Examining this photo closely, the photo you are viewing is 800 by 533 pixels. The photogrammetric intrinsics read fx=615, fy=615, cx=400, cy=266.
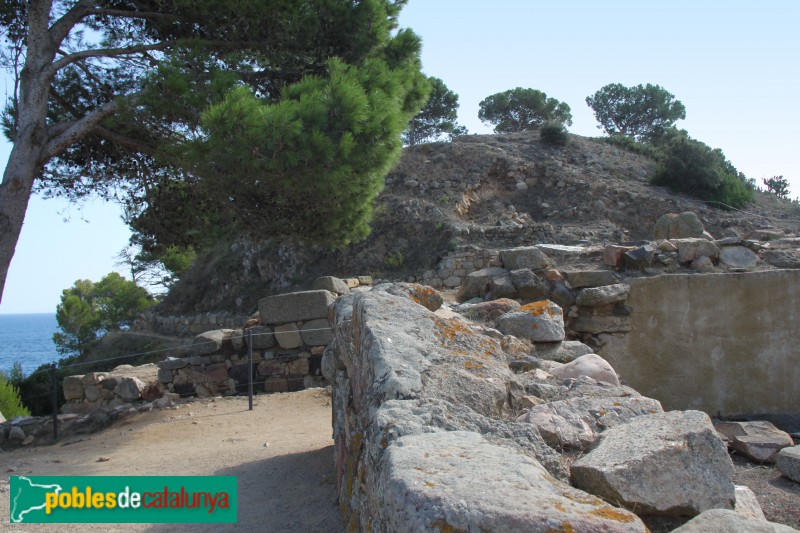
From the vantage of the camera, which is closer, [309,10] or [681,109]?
[309,10]

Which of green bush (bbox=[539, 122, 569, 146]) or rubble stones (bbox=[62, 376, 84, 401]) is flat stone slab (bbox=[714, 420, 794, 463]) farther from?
green bush (bbox=[539, 122, 569, 146])

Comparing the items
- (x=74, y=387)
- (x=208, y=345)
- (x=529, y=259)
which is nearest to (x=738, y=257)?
(x=529, y=259)

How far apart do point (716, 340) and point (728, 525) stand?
5.01 meters

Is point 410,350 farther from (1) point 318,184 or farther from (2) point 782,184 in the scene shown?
(2) point 782,184

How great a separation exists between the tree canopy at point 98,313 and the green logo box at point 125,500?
2744 centimetres

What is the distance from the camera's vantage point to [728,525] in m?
1.61

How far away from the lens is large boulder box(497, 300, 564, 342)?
178 inches

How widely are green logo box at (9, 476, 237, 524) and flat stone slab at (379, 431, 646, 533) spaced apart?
234 cm

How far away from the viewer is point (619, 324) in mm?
6082

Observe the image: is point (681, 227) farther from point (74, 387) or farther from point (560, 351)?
point (74, 387)

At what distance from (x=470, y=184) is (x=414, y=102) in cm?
1097

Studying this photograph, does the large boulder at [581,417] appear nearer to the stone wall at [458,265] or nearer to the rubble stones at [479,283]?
the rubble stones at [479,283]

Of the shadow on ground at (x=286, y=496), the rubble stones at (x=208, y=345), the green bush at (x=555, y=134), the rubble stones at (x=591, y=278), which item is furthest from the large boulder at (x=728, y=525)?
the green bush at (x=555, y=134)

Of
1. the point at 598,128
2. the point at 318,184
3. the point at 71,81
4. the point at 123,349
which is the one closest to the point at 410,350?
the point at 318,184
